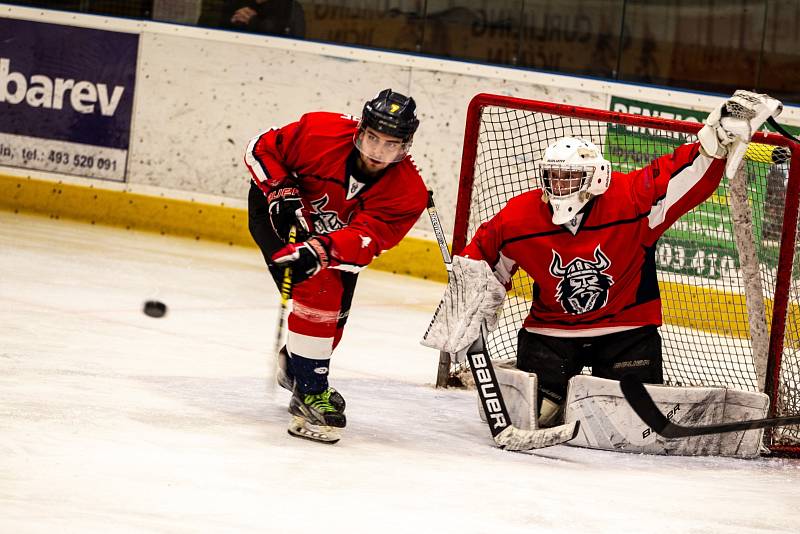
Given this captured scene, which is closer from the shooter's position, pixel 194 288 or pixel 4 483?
pixel 4 483

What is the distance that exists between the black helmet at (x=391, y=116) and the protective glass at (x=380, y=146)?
20 millimetres

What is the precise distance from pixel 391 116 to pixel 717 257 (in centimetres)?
233

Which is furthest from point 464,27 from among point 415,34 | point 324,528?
point 324,528

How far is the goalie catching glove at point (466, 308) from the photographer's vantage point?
11.8ft

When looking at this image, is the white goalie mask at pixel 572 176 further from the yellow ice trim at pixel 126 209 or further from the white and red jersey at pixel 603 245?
the yellow ice trim at pixel 126 209

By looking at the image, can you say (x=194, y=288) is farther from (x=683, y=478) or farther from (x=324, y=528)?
(x=324, y=528)

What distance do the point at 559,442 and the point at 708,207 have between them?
208 centimetres

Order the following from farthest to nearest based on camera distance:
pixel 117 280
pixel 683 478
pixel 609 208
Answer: pixel 117 280
pixel 609 208
pixel 683 478

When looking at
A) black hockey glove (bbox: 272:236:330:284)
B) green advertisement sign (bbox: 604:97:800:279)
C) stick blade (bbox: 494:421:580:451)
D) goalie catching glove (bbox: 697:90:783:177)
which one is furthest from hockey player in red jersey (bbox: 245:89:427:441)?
green advertisement sign (bbox: 604:97:800:279)

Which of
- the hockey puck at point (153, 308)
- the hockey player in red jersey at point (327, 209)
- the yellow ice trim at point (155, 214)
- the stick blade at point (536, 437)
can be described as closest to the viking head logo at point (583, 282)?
the stick blade at point (536, 437)

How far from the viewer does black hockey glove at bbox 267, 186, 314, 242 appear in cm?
345

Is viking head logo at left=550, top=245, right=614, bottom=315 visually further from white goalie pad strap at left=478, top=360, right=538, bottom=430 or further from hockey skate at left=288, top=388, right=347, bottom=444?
hockey skate at left=288, top=388, right=347, bottom=444

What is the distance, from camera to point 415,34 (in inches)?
272

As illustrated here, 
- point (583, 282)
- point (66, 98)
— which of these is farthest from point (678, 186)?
point (66, 98)
